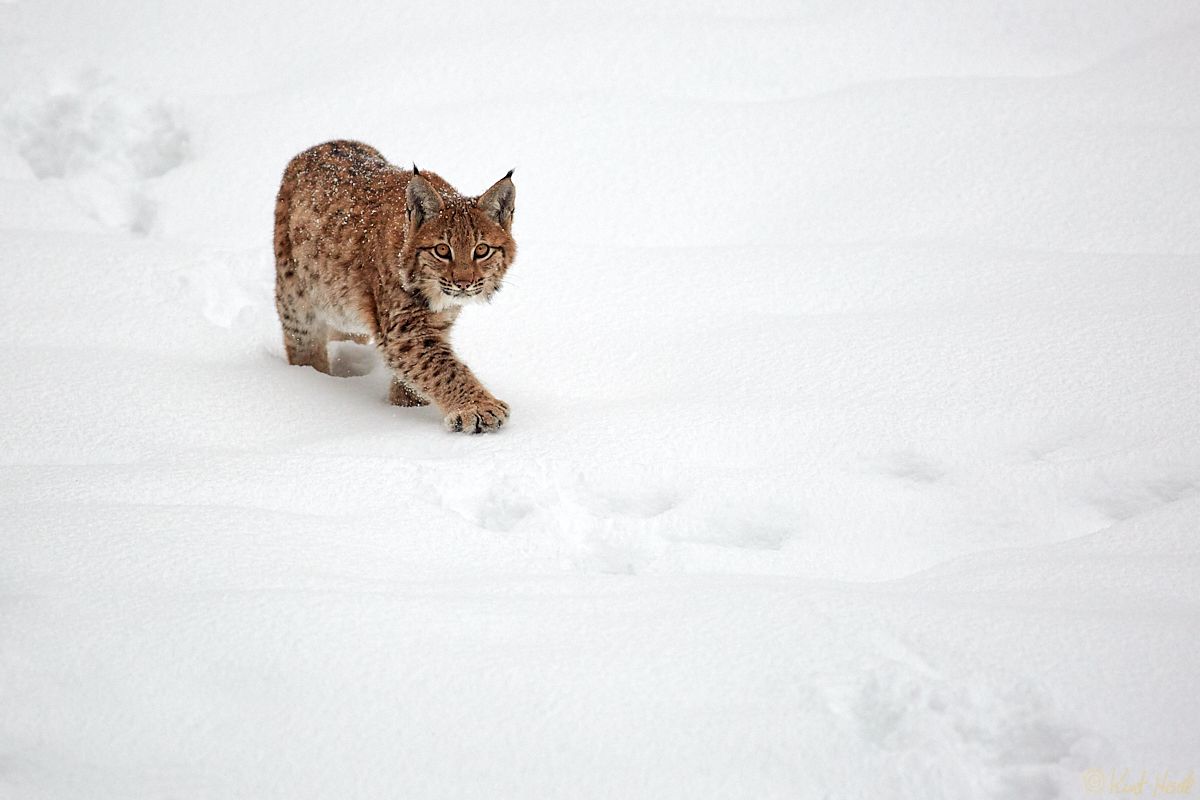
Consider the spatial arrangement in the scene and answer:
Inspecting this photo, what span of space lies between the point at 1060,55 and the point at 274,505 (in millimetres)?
5965

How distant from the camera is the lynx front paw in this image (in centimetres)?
391

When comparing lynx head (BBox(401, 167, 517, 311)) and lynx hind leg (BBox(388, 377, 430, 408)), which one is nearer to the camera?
lynx head (BBox(401, 167, 517, 311))

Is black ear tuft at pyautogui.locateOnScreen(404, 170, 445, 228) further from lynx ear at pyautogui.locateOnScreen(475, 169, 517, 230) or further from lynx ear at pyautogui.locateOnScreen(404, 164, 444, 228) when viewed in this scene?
lynx ear at pyautogui.locateOnScreen(475, 169, 517, 230)

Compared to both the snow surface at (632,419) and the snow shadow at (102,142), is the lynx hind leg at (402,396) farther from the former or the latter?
the snow shadow at (102,142)

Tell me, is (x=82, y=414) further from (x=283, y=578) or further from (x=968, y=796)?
(x=968, y=796)

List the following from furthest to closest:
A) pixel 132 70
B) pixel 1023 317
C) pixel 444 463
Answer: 1. pixel 132 70
2. pixel 1023 317
3. pixel 444 463

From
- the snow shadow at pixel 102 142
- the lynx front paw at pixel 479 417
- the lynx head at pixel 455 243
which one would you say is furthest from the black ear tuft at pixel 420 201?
the snow shadow at pixel 102 142

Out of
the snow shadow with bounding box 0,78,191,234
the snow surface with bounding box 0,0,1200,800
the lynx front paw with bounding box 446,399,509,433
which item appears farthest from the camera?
the snow shadow with bounding box 0,78,191,234

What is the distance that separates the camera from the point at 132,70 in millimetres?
6289

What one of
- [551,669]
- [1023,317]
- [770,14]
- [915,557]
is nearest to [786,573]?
[915,557]

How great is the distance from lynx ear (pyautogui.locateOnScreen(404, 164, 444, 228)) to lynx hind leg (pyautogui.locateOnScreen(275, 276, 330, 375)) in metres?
0.83

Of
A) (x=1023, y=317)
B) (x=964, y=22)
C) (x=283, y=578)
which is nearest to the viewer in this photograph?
(x=283, y=578)

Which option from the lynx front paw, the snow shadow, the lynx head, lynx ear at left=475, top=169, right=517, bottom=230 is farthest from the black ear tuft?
the snow shadow

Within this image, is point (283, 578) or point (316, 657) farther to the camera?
point (283, 578)
